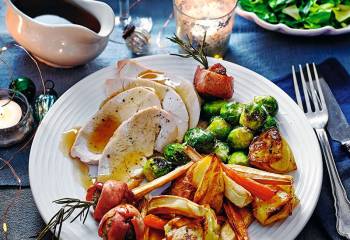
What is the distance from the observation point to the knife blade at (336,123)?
235 centimetres

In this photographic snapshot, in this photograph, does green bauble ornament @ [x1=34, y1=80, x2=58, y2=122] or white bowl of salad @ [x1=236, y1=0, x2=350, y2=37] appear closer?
green bauble ornament @ [x1=34, y1=80, x2=58, y2=122]

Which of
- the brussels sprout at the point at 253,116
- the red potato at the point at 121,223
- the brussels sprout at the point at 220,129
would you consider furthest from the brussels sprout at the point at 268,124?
the red potato at the point at 121,223

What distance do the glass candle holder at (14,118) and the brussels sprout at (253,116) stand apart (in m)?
0.90

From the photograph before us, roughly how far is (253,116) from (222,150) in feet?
0.58

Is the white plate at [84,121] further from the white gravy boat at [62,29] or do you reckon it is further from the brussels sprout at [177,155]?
the brussels sprout at [177,155]

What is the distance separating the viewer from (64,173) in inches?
82.2

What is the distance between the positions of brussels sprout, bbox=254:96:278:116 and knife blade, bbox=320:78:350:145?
0.30 meters

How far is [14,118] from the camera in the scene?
230 cm

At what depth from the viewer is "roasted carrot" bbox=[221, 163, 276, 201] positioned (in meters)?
1.89

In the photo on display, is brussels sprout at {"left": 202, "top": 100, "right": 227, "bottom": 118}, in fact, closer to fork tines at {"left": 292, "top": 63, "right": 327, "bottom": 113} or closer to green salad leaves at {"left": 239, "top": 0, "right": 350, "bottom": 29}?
fork tines at {"left": 292, "top": 63, "right": 327, "bottom": 113}

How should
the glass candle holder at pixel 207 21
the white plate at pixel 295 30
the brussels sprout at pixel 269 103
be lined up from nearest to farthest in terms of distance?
the brussels sprout at pixel 269 103 < the glass candle holder at pixel 207 21 < the white plate at pixel 295 30

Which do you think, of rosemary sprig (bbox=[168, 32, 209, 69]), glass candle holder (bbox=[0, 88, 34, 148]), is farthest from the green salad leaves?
glass candle holder (bbox=[0, 88, 34, 148])

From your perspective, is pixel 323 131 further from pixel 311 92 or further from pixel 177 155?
pixel 177 155

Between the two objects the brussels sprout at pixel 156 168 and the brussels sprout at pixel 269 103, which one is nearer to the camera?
the brussels sprout at pixel 156 168
